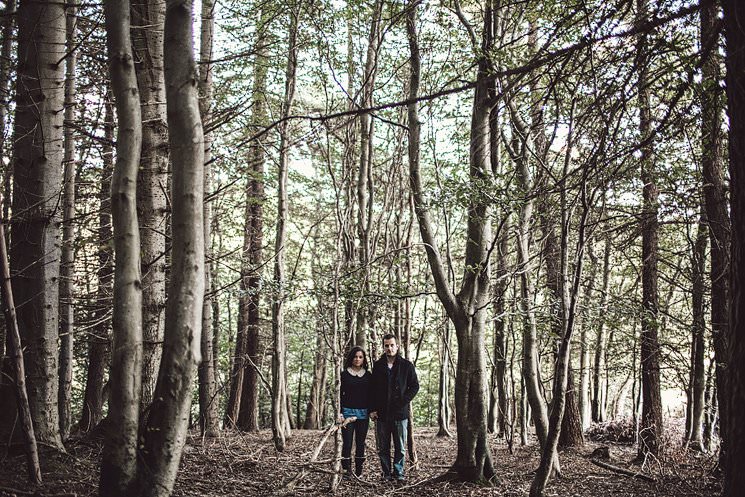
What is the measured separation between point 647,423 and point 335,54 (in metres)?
8.03

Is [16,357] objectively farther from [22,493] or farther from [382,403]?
[382,403]

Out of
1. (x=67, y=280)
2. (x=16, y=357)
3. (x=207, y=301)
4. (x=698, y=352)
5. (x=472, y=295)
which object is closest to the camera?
(x=16, y=357)

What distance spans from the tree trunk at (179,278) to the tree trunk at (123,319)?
4.8 inches

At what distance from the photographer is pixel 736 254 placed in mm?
3016

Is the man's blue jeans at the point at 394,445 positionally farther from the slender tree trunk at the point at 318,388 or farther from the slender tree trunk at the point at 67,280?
the slender tree trunk at the point at 318,388

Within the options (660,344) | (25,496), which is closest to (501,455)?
(660,344)

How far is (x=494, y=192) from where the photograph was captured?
6.74 m

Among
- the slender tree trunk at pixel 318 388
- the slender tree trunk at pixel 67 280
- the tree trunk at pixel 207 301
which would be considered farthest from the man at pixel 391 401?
the slender tree trunk at pixel 318 388

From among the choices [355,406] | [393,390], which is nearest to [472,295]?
[393,390]

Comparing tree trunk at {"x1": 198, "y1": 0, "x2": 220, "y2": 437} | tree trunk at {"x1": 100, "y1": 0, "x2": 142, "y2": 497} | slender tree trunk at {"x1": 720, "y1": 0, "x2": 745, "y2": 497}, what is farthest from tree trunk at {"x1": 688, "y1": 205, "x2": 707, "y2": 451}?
tree trunk at {"x1": 100, "y1": 0, "x2": 142, "y2": 497}

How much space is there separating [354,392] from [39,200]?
418 cm

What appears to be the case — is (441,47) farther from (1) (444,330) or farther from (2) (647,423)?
(2) (647,423)

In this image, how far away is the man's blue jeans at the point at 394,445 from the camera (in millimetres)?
→ 7066

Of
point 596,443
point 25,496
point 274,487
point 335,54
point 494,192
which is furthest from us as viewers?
point 596,443
